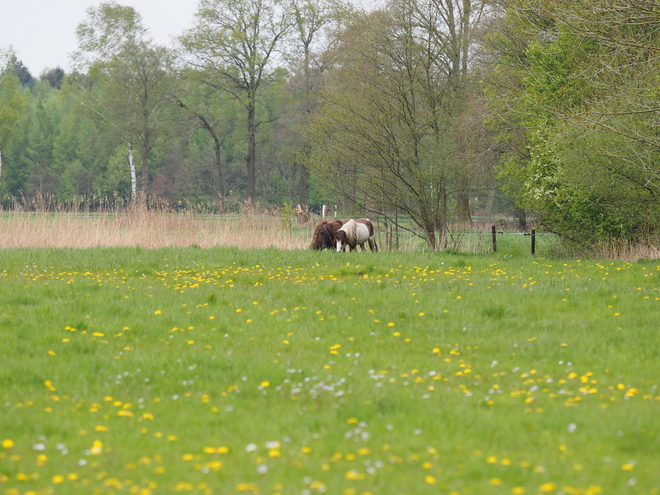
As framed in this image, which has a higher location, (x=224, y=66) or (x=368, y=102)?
(x=224, y=66)

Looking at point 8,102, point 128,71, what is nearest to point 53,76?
point 8,102

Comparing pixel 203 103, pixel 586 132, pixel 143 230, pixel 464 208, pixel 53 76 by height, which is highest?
pixel 53 76

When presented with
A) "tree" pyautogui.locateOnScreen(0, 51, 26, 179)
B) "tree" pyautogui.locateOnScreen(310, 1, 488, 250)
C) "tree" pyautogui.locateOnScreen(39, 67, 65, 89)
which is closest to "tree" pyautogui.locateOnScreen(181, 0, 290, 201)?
"tree" pyautogui.locateOnScreen(0, 51, 26, 179)

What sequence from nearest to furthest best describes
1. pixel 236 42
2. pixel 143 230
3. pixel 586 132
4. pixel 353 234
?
pixel 586 132 < pixel 353 234 < pixel 143 230 < pixel 236 42

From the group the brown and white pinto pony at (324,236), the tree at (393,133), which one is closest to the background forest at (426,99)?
the tree at (393,133)

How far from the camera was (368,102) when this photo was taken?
22562 mm

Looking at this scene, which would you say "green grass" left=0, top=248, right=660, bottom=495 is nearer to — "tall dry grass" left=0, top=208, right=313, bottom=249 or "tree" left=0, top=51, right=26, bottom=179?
"tall dry grass" left=0, top=208, right=313, bottom=249

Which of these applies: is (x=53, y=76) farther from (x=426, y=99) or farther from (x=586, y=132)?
(x=586, y=132)

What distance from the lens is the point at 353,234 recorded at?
21344mm

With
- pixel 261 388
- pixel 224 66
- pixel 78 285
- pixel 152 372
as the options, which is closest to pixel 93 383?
pixel 152 372

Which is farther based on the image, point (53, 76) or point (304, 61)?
point (53, 76)

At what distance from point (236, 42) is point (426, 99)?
27282 mm

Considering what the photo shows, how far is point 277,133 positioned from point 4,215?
3282 centimetres

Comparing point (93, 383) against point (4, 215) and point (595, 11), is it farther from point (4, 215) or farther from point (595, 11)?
point (4, 215)
